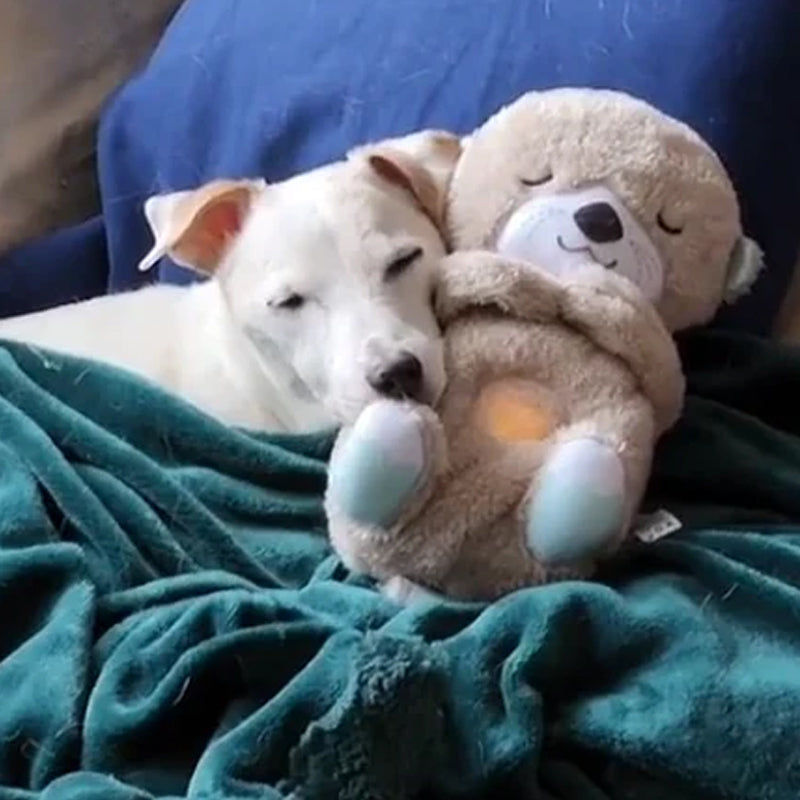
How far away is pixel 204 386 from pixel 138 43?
0.50 meters

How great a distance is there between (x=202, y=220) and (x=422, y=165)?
166mm

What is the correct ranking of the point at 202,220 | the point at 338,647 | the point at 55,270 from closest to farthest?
the point at 338,647, the point at 202,220, the point at 55,270

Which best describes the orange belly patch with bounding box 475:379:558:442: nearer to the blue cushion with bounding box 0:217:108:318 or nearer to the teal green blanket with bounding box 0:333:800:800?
the teal green blanket with bounding box 0:333:800:800

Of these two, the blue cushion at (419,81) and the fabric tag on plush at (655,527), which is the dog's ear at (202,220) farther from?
the fabric tag on plush at (655,527)

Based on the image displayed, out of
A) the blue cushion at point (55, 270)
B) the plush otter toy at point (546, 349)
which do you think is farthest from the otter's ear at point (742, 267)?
the blue cushion at point (55, 270)

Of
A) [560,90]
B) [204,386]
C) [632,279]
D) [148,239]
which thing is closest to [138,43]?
[148,239]

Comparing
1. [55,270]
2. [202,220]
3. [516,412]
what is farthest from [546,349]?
[55,270]

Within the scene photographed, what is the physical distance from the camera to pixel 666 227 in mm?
1216

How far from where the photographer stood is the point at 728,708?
998 mm

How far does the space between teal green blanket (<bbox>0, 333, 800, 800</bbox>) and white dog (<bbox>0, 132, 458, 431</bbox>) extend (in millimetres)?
90

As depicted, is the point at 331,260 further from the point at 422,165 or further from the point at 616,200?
the point at 616,200

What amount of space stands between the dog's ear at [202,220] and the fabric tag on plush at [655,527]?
1.27ft

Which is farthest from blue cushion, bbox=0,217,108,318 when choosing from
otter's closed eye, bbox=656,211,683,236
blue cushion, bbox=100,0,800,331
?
otter's closed eye, bbox=656,211,683,236

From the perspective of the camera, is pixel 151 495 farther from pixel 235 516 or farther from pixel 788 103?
pixel 788 103
